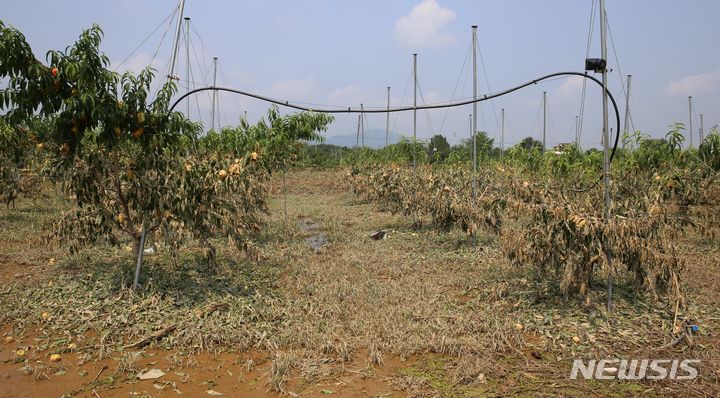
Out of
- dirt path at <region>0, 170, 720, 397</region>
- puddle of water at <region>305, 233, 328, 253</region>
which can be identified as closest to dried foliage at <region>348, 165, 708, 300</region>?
dirt path at <region>0, 170, 720, 397</region>

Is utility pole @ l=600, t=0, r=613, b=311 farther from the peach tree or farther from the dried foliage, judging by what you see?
the peach tree

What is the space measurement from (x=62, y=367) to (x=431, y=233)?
6.61 m

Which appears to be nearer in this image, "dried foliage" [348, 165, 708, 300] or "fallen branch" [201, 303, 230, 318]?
"dried foliage" [348, 165, 708, 300]

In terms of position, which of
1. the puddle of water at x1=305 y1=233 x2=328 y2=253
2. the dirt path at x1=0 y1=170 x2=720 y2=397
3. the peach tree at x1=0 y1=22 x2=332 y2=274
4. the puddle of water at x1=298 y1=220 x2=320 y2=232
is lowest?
the dirt path at x1=0 y1=170 x2=720 y2=397

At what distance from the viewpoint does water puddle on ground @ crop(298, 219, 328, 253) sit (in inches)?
358

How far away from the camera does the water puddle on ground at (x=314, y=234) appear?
909 cm

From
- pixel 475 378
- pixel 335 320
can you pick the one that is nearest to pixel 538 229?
pixel 475 378

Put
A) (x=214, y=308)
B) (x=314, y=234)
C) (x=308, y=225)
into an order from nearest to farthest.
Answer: (x=214, y=308) → (x=314, y=234) → (x=308, y=225)

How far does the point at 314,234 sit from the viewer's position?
10.3 meters

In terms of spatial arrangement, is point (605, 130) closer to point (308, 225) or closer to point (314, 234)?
point (314, 234)

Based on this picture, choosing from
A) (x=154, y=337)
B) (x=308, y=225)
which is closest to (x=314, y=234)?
(x=308, y=225)

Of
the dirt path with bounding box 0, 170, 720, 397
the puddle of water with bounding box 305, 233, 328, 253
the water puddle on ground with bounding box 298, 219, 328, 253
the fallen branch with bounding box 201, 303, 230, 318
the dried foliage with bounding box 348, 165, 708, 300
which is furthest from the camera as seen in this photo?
the water puddle on ground with bounding box 298, 219, 328, 253

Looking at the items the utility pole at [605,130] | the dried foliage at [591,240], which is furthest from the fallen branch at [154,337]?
the utility pole at [605,130]

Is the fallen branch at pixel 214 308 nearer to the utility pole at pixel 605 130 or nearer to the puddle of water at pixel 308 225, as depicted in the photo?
the utility pole at pixel 605 130
